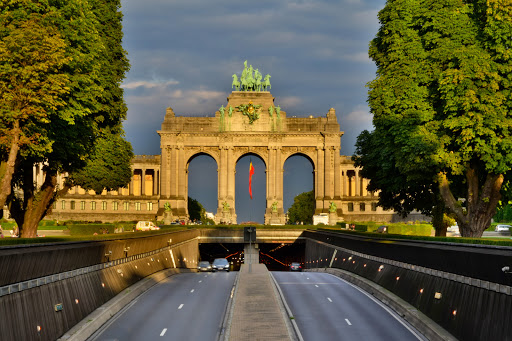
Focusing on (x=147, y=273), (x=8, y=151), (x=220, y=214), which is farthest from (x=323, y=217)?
(x=8, y=151)

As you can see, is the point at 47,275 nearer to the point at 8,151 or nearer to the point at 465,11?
the point at 8,151

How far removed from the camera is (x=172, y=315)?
92.7 ft

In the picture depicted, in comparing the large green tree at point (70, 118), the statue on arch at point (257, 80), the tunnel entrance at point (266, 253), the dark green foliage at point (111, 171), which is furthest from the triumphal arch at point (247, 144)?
the large green tree at point (70, 118)

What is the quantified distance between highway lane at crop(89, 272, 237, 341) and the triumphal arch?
9614 centimetres

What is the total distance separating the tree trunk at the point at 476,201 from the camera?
42653 mm

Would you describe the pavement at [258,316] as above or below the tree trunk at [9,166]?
below

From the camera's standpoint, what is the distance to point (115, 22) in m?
57.7

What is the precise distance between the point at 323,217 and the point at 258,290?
79.4 meters

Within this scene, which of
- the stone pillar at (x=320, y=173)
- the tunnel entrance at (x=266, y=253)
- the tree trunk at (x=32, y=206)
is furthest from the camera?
the stone pillar at (x=320, y=173)

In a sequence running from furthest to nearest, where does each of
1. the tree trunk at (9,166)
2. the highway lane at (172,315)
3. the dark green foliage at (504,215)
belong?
the dark green foliage at (504,215) < the tree trunk at (9,166) < the highway lane at (172,315)

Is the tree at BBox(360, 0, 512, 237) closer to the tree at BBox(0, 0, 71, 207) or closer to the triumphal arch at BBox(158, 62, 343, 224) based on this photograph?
the tree at BBox(0, 0, 71, 207)

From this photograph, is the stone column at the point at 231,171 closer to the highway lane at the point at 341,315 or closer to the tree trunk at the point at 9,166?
the highway lane at the point at 341,315

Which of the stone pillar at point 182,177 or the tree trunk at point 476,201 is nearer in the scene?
the tree trunk at point 476,201

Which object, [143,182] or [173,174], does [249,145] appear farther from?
[143,182]
